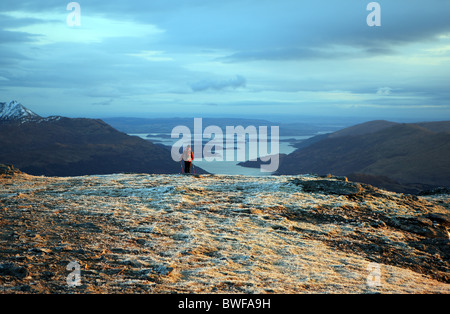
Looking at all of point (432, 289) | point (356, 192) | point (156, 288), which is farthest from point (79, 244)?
point (356, 192)

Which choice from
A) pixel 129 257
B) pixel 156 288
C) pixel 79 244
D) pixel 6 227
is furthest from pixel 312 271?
pixel 6 227

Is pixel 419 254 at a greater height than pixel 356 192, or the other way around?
pixel 356 192

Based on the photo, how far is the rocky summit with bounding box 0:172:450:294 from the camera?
32.1 ft

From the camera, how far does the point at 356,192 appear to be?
2186 centimetres

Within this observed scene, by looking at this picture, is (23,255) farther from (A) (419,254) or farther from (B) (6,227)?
(A) (419,254)

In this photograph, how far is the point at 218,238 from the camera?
45.4 feet

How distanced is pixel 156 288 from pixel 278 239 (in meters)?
6.47

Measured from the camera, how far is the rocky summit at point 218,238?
9797 millimetres

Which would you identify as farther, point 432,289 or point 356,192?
point 356,192

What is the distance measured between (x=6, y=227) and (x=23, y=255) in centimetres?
343

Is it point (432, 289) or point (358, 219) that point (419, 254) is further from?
point (432, 289)
